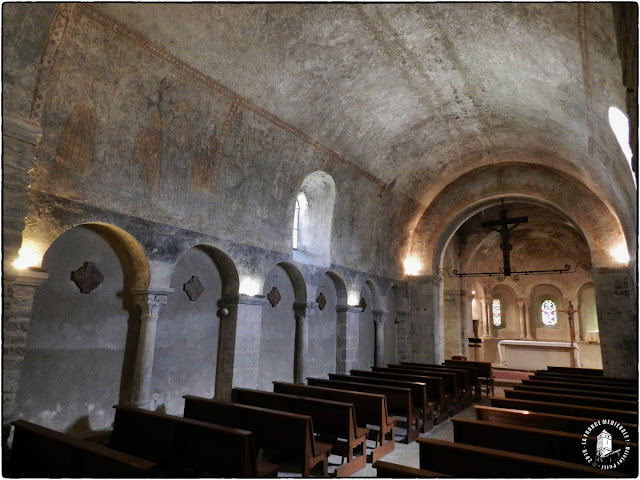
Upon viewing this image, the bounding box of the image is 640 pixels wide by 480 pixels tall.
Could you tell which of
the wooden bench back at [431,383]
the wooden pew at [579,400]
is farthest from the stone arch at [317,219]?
the wooden pew at [579,400]

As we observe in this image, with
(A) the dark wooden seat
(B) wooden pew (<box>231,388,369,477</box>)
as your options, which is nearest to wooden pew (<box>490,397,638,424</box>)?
(A) the dark wooden seat

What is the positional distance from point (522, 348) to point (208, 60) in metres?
16.6

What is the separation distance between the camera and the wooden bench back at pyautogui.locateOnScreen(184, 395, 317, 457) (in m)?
5.65

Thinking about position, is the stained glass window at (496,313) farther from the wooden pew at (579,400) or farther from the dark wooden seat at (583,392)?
the wooden pew at (579,400)

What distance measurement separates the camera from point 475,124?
Answer: 12.6 metres

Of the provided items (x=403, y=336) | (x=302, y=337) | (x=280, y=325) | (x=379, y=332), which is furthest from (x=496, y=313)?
(x=280, y=325)

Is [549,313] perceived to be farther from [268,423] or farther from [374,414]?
[268,423]

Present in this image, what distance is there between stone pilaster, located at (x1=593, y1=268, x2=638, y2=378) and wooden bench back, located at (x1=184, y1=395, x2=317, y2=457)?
11.2 metres

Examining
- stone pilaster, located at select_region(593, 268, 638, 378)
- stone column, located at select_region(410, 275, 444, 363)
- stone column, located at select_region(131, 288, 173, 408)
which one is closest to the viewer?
stone column, located at select_region(131, 288, 173, 408)

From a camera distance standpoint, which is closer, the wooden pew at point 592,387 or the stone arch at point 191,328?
the stone arch at point 191,328

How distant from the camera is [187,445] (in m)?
5.24

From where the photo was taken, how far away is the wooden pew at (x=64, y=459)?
377 centimetres

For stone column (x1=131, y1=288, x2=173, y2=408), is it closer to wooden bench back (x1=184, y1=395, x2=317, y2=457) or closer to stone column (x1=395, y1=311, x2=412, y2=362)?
wooden bench back (x1=184, y1=395, x2=317, y2=457)

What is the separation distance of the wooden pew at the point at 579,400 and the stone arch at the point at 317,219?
6027 mm
